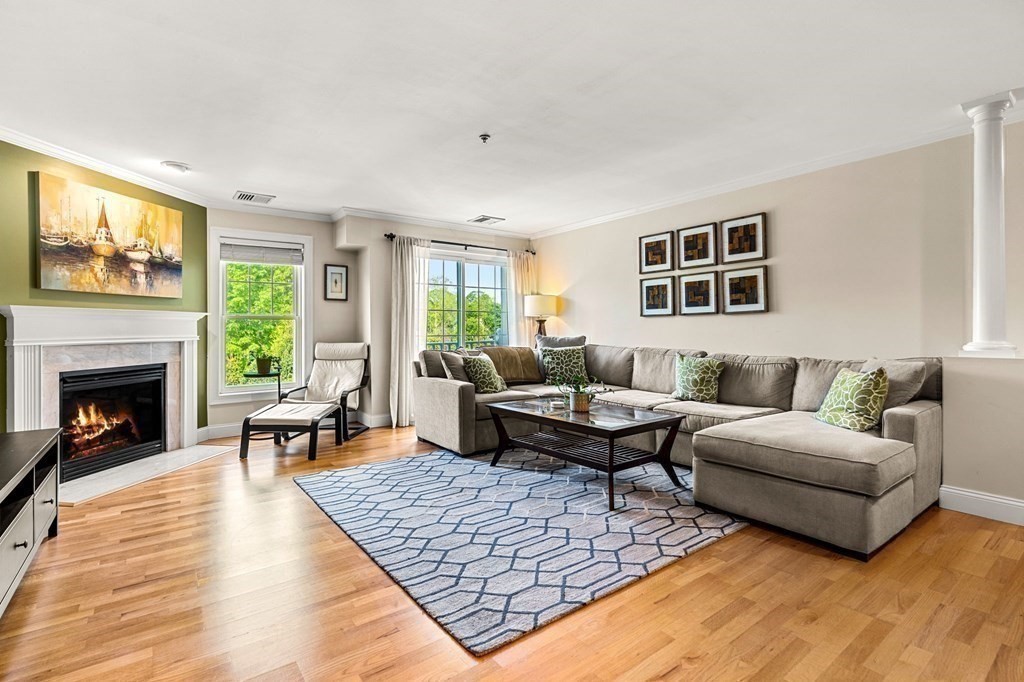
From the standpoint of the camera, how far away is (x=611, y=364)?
209 inches

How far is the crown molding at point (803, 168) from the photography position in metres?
3.36

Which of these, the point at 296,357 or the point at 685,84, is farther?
the point at 296,357

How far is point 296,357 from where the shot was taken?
18.6 feet

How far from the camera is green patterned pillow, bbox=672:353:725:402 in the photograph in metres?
4.20

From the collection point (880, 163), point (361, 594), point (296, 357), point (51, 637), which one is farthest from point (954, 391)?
point (296, 357)

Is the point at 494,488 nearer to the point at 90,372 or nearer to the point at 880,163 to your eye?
the point at 90,372

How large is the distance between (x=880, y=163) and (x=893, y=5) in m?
1.98

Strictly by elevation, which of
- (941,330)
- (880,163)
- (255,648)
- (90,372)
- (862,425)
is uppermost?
(880,163)

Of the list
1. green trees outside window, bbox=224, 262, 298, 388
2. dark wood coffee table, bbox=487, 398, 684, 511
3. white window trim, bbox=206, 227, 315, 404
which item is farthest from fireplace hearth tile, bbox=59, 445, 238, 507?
dark wood coffee table, bbox=487, 398, 684, 511

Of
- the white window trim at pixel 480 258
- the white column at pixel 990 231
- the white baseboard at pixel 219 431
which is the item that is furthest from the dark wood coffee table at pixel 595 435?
the white baseboard at pixel 219 431

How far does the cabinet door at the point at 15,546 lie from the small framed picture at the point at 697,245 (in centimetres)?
492

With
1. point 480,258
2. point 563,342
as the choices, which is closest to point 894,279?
point 563,342

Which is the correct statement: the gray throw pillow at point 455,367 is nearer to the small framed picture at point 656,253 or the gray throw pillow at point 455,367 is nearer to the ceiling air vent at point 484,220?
the ceiling air vent at point 484,220

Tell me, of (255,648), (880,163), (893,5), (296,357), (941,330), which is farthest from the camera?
(296,357)
